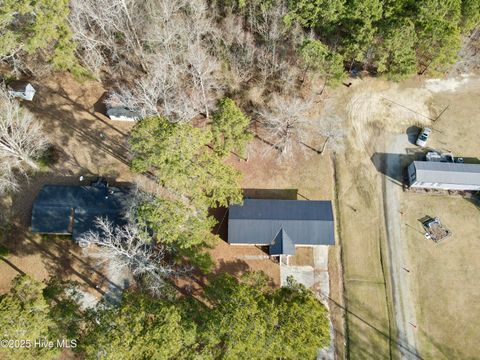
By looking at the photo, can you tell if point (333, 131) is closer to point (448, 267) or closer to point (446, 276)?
point (448, 267)

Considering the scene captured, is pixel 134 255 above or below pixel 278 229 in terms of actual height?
below

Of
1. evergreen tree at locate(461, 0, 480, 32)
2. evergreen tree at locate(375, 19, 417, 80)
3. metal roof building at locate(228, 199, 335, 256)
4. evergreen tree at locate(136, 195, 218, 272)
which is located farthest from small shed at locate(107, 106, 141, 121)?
evergreen tree at locate(461, 0, 480, 32)

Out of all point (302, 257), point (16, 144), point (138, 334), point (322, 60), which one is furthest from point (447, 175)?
point (16, 144)

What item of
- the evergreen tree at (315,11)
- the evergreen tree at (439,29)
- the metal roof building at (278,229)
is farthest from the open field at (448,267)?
the evergreen tree at (315,11)

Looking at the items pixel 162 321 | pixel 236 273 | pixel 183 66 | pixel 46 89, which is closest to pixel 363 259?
pixel 236 273

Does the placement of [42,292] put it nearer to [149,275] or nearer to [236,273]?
[149,275]

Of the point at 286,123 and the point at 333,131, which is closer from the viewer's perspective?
the point at 286,123
